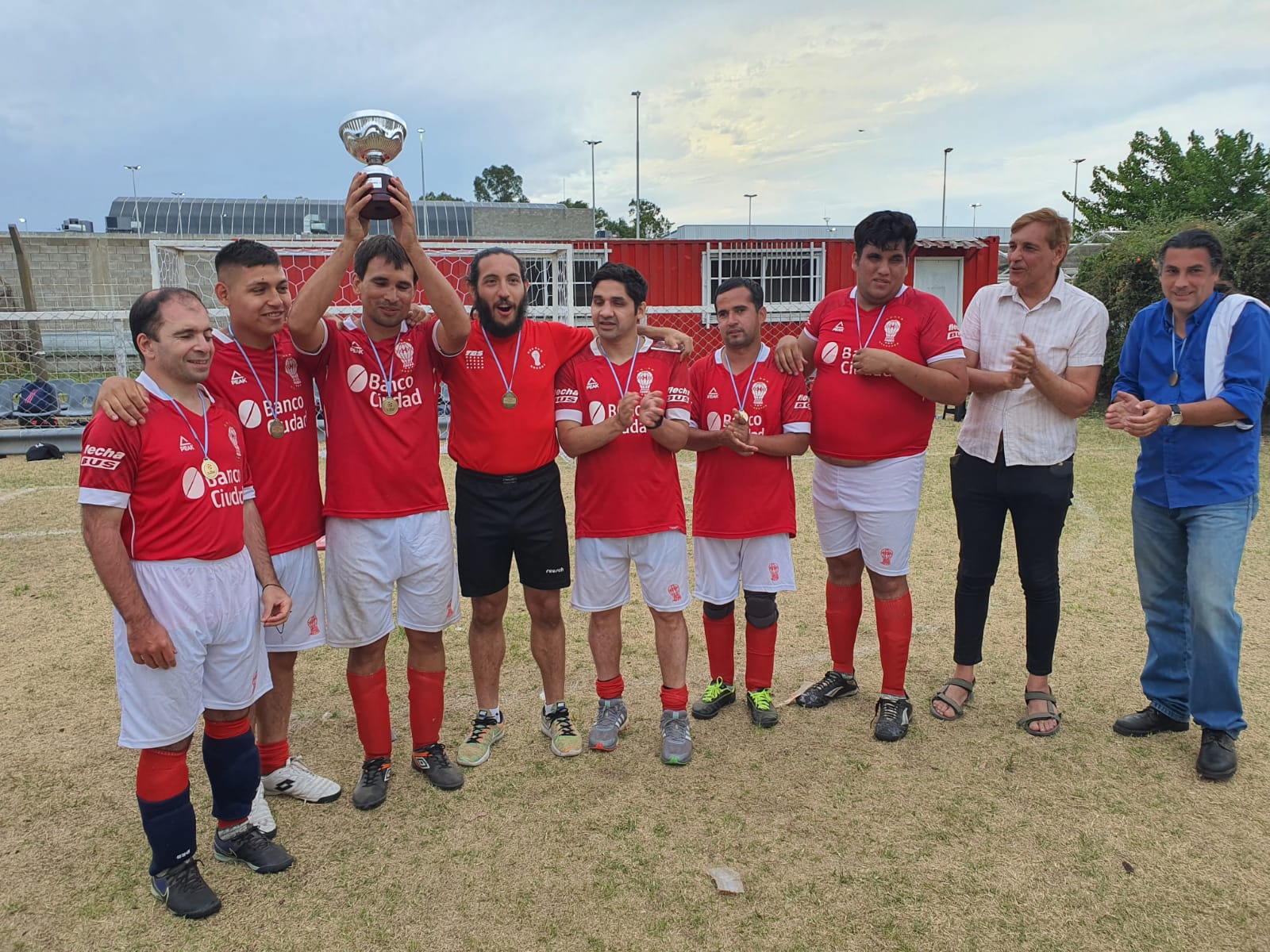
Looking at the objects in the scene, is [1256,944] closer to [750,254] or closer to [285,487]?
[285,487]

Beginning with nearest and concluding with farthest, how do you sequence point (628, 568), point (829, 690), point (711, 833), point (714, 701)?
point (711, 833) → point (628, 568) → point (714, 701) → point (829, 690)

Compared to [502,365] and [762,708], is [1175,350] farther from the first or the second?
[502,365]

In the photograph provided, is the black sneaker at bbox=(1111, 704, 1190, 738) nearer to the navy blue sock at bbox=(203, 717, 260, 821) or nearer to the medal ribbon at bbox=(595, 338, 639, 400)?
the medal ribbon at bbox=(595, 338, 639, 400)

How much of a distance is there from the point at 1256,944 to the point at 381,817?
3.13m

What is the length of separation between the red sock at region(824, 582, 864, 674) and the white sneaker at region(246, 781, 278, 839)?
2777 millimetres

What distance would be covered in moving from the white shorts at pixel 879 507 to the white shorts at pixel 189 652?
2.72 metres

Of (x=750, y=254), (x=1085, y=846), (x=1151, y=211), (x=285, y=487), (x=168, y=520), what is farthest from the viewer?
(x=1151, y=211)

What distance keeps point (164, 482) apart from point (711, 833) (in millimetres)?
2399

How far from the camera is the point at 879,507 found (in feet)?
12.7

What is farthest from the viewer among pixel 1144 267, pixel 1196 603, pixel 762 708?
pixel 1144 267

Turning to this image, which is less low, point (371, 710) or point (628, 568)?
point (628, 568)

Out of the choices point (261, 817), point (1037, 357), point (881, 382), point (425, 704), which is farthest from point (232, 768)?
point (1037, 357)

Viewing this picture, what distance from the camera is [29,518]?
325 inches

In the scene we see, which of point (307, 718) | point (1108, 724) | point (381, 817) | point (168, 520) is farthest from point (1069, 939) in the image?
point (307, 718)
